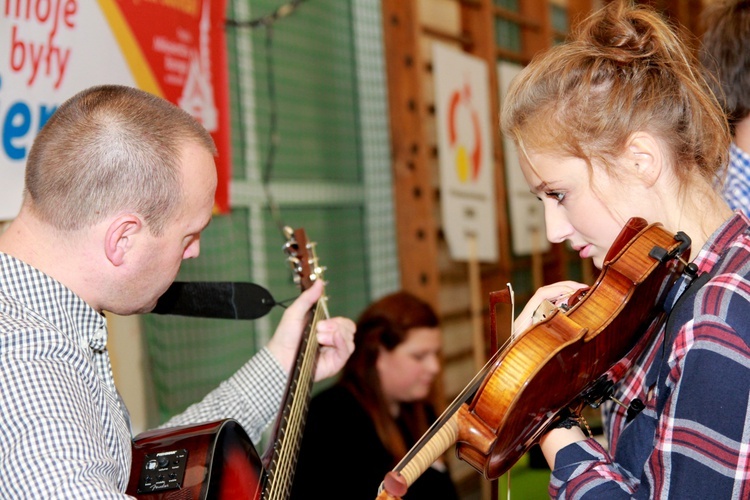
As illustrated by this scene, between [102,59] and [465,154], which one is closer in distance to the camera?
[102,59]

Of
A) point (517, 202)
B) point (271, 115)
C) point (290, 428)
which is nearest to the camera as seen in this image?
point (290, 428)

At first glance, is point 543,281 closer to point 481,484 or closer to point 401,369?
point 481,484

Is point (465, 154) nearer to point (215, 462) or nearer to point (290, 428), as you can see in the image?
point (290, 428)

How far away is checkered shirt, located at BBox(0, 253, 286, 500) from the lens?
1056mm

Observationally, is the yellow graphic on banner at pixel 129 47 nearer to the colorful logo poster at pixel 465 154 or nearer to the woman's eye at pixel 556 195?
the woman's eye at pixel 556 195

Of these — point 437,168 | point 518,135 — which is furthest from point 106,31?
point 437,168

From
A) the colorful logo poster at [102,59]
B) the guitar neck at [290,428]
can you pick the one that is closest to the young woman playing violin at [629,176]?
the guitar neck at [290,428]

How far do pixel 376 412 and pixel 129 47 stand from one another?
1.43m

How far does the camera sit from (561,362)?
114cm

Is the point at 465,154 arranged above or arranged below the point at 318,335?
above

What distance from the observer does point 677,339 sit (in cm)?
117

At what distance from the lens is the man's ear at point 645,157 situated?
4.44ft

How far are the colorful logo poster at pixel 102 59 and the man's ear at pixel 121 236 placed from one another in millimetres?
655

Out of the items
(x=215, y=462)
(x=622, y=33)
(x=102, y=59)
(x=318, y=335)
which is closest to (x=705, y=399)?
(x=622, y=33)
